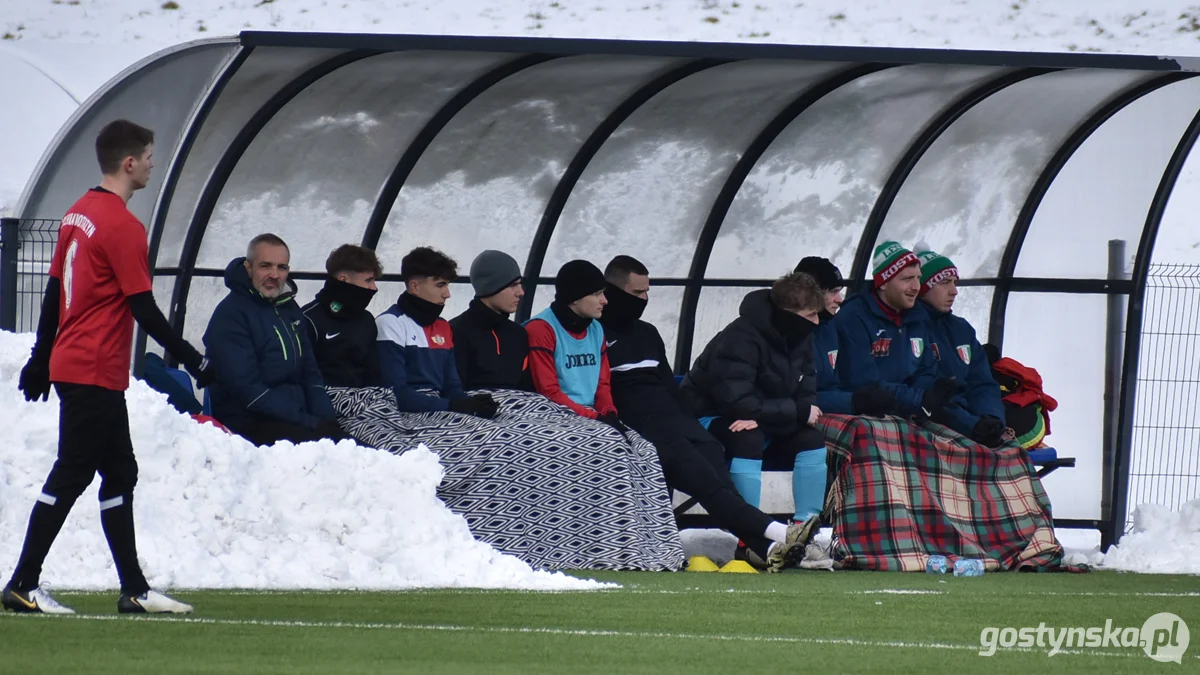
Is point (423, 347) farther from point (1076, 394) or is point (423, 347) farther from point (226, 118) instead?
point (1076, 394)

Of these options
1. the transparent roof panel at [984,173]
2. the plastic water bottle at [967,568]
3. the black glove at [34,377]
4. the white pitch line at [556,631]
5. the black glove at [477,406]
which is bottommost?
the plastic water bottle at [967,568]

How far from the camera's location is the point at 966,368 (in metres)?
9.87

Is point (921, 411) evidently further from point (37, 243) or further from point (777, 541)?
point (37, 243)

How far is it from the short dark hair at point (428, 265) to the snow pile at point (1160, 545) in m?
3.87

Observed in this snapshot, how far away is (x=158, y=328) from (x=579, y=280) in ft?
12.0

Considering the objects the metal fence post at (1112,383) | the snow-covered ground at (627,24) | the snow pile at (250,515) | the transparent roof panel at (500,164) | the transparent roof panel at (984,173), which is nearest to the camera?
the snow pile at (250,515)

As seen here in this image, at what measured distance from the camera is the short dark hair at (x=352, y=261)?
8.59 metres

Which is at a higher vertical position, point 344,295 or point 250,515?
point 344,295

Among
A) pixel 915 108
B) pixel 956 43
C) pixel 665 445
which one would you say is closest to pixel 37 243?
pixel 665 445

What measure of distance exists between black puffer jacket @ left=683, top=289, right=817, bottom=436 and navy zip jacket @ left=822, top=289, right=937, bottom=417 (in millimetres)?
430

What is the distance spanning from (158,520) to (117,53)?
19.6 m

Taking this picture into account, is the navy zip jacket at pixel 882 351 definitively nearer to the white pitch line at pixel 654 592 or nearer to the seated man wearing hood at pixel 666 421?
the seated man wearing hood at pixel 666 421

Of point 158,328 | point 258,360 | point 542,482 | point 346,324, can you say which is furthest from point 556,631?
point 346,324

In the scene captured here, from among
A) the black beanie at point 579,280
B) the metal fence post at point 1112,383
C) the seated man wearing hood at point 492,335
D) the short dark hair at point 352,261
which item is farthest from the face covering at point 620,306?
the metal fence post at point 1112,383
